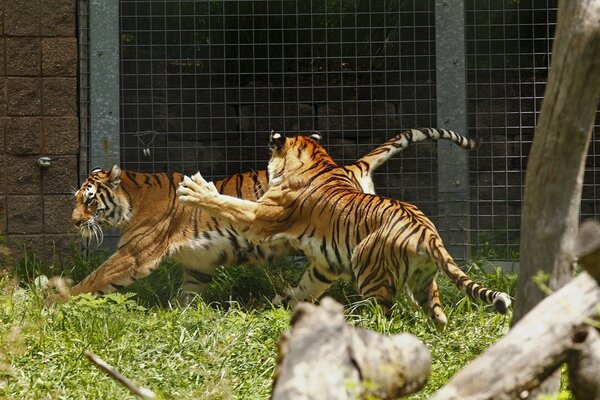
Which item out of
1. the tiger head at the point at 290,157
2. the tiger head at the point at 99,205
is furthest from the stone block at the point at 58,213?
the tiger head at the point at 290,157

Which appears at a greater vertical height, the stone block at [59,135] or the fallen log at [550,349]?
the stone block at [59,135]

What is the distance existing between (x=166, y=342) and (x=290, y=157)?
206 centimetres

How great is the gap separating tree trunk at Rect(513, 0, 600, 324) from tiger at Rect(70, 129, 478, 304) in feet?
12.4

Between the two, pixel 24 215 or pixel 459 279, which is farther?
pixel 24 215

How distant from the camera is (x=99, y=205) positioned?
7.46 meters

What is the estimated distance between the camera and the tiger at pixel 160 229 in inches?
286

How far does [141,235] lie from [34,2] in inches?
83.1

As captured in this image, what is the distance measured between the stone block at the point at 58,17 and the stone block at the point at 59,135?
64 centimetres

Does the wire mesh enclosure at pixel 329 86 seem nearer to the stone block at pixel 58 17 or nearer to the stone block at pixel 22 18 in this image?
the stone block at pixel 58 17

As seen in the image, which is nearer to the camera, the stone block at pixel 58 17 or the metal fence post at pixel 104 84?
the metal fence post at pixel 104 84

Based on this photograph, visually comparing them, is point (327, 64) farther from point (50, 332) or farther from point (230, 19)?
point (50, 332)

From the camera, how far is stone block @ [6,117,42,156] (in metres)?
8.20

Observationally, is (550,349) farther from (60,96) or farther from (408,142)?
(60,96)

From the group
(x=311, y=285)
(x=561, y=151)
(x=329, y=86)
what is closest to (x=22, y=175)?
(x=329, y=86)
